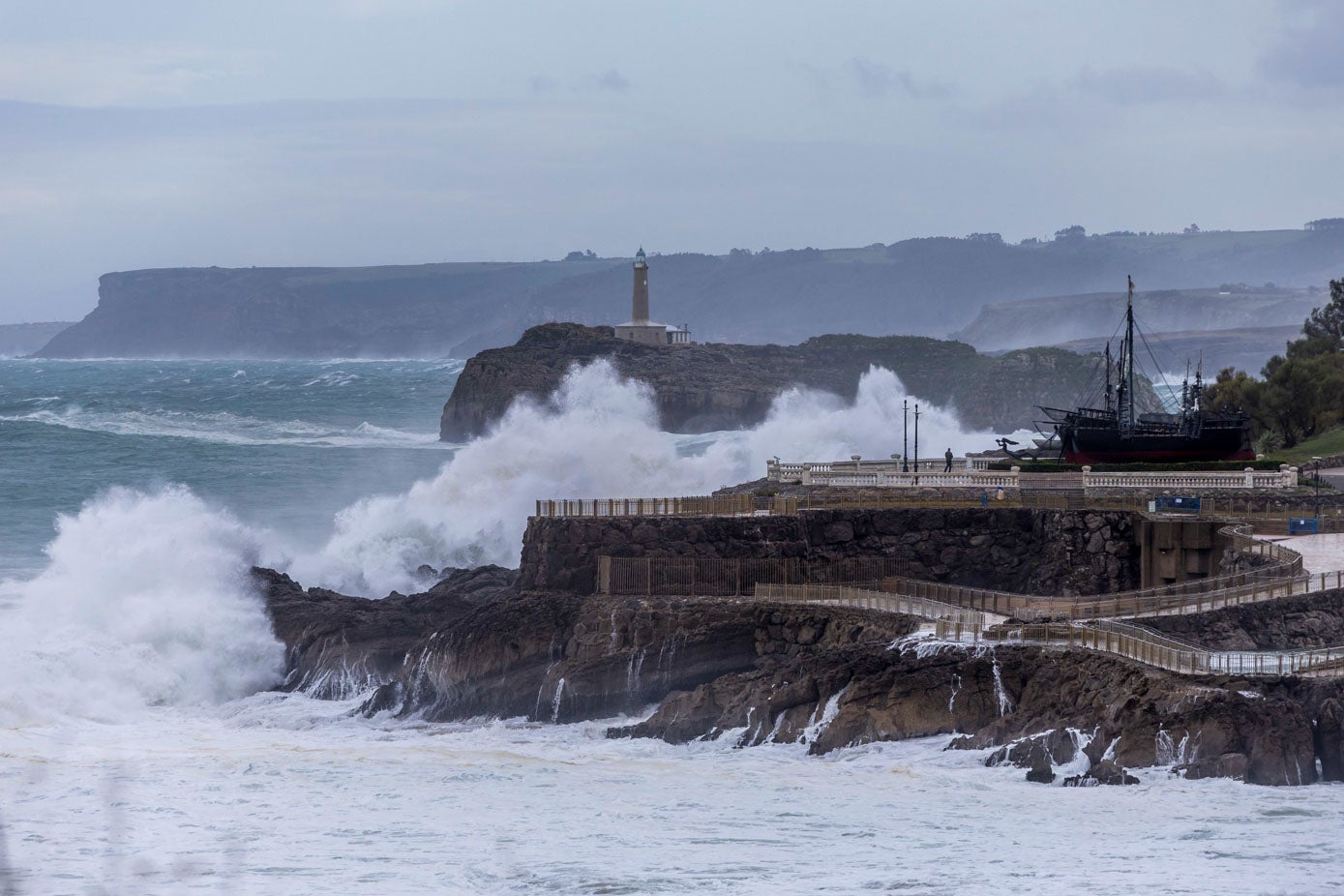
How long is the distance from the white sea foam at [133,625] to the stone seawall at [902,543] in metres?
6.48

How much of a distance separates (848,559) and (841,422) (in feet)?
176

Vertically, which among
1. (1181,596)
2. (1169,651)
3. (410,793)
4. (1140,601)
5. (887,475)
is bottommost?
(410,793)

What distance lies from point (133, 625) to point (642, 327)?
111190 mm

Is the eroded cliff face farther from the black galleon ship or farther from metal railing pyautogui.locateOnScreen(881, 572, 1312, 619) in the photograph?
the black galleon ship

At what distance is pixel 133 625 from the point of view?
4116 centimetres

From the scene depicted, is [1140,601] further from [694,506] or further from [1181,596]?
[694,506]

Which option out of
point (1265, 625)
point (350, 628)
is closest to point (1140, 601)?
point (1265, 625)

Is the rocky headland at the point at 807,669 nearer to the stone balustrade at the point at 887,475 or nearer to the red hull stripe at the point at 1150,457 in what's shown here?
the stone balustrade at the point at 887,475

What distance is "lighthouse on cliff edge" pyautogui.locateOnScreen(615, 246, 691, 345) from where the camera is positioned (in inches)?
5925

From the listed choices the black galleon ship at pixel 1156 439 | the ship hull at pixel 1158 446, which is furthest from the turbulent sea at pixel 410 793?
the ship hull at pixel 1158 446

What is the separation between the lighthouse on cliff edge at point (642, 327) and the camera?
494 ft

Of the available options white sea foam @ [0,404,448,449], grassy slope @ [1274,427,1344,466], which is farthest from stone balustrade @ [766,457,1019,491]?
white sea foam @ [0,404,448,449]

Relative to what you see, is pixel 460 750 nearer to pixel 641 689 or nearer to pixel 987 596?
pixel 641 689

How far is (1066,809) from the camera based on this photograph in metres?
26.5
